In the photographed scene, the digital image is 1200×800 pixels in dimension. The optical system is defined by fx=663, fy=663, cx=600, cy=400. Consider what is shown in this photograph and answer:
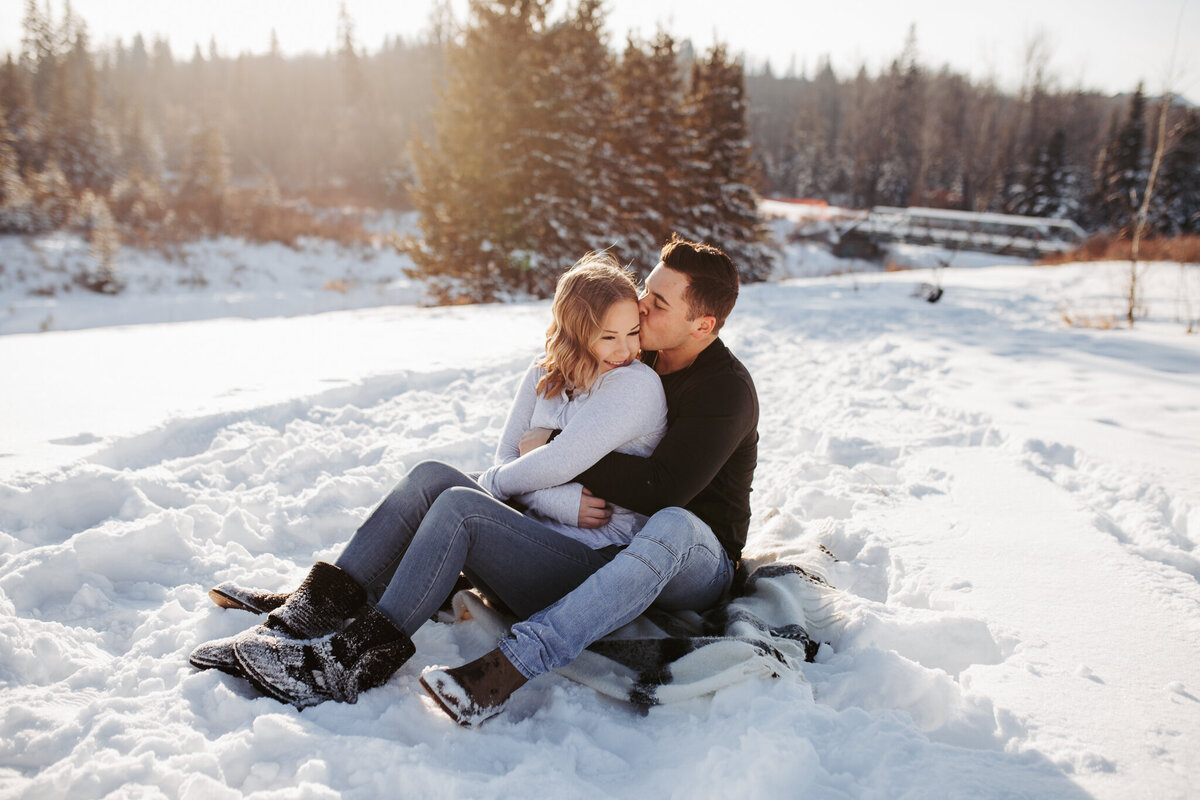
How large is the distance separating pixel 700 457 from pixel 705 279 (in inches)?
26.0

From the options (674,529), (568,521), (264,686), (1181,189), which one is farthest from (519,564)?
(1181,189)

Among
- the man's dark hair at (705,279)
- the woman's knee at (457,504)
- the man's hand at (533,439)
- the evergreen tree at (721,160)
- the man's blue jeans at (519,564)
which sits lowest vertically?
the man's blue jeans at (519,564)

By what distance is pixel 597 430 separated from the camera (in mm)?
2273

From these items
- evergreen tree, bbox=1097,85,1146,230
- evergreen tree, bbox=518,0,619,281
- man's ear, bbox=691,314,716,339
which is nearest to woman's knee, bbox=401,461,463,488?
man's ear, bbox=691,314,716,339

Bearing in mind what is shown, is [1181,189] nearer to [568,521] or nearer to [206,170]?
[568,521]

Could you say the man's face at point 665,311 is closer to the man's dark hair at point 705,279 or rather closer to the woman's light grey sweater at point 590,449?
the man's dark hair at point 705,279

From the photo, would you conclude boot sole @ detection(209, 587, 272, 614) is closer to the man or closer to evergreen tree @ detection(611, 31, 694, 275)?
the man

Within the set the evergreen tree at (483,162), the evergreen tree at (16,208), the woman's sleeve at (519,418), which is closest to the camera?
the woman's sleeve at (519,418)

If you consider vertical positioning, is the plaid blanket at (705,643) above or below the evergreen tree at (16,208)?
below

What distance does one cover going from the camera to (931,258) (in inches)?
997

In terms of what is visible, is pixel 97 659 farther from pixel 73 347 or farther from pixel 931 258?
pixel 931 258

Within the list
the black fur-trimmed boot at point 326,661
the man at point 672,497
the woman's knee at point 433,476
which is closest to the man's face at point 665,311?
the man at point 672,497

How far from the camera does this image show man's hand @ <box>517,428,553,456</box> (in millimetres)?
2459

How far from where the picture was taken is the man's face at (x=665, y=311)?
2.43 metres
